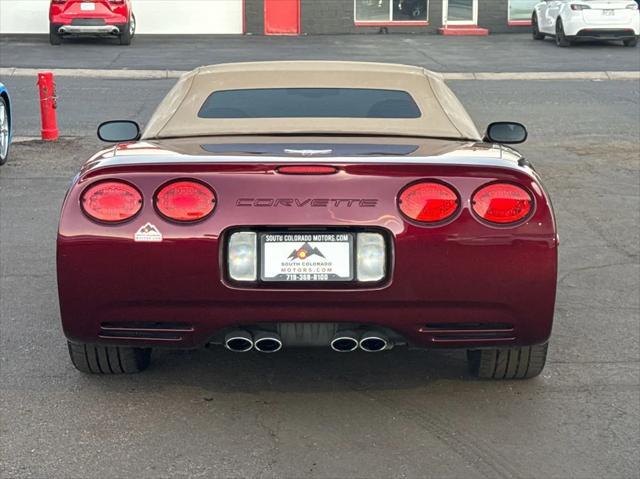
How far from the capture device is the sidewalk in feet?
76.4

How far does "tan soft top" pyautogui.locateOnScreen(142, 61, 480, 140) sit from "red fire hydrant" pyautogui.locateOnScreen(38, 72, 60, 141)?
7645 mm

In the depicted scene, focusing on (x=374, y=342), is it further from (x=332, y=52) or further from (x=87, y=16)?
(x=87, y=16)

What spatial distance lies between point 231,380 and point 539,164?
7.50m

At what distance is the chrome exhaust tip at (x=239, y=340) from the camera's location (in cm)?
464

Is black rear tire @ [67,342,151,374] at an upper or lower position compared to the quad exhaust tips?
lower

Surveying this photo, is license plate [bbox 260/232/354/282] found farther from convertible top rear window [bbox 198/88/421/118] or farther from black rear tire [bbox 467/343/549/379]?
convertible top rear window [bbox 198/88/421/118]

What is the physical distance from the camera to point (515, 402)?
497 centimetres

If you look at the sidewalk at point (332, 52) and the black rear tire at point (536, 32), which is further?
the black rear tire at point (536, 32)

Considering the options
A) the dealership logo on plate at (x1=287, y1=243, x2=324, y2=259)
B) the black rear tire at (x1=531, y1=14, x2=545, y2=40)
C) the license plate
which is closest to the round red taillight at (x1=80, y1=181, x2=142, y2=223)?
the license plate

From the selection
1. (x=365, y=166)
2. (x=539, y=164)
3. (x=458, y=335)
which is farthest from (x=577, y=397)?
(x=539, y=164)

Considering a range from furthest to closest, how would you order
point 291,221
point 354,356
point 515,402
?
point 354,356, point 515,402, point 291,221

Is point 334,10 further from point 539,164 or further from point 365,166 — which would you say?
point 365,166

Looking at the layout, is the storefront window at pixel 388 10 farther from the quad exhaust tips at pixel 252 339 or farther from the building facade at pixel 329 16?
the quad exhaust tips at pixel 252 339

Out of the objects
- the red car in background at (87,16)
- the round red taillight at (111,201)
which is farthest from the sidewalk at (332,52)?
the round red taillight at (111,201)
